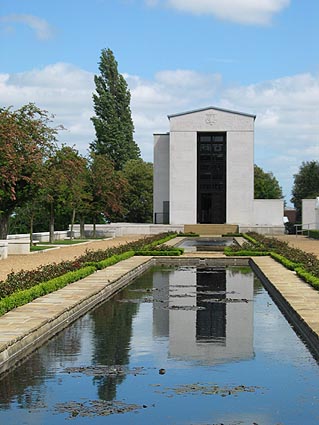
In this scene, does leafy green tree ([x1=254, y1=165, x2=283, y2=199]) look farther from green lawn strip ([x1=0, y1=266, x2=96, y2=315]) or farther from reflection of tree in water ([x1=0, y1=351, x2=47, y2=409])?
reflection of tree in water ([x1=0, y1=351, x2=47, y2=409])

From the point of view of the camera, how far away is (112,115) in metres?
71.7

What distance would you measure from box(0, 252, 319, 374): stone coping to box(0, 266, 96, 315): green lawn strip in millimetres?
117

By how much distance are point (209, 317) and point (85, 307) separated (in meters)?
2.18

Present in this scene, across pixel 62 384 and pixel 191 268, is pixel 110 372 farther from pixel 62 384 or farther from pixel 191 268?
pixel 191 268

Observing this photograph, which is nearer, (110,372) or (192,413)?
(192,413)

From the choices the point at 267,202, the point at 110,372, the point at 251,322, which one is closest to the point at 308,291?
the point at 251,322

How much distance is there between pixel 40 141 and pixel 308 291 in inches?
728

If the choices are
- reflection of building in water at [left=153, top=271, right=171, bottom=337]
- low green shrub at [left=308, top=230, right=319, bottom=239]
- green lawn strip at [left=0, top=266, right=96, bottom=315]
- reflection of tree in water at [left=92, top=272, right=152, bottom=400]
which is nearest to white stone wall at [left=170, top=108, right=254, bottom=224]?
low green shrub at [left=308, top=230, right=319, bottom=239]

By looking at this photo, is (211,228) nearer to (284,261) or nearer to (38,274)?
(284,261)

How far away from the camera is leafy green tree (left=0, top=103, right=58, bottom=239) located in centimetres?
2558

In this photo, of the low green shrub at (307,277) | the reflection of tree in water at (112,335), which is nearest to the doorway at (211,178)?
the low green shrub at (307,277)

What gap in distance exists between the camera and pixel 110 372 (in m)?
7.81

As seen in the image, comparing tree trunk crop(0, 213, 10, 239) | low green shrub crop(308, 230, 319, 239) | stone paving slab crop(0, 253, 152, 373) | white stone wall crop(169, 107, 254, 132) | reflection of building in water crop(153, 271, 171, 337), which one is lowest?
reflection of building in water crop(153, 271, 171, 337)

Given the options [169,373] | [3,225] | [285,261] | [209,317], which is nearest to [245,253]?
[285,261]
